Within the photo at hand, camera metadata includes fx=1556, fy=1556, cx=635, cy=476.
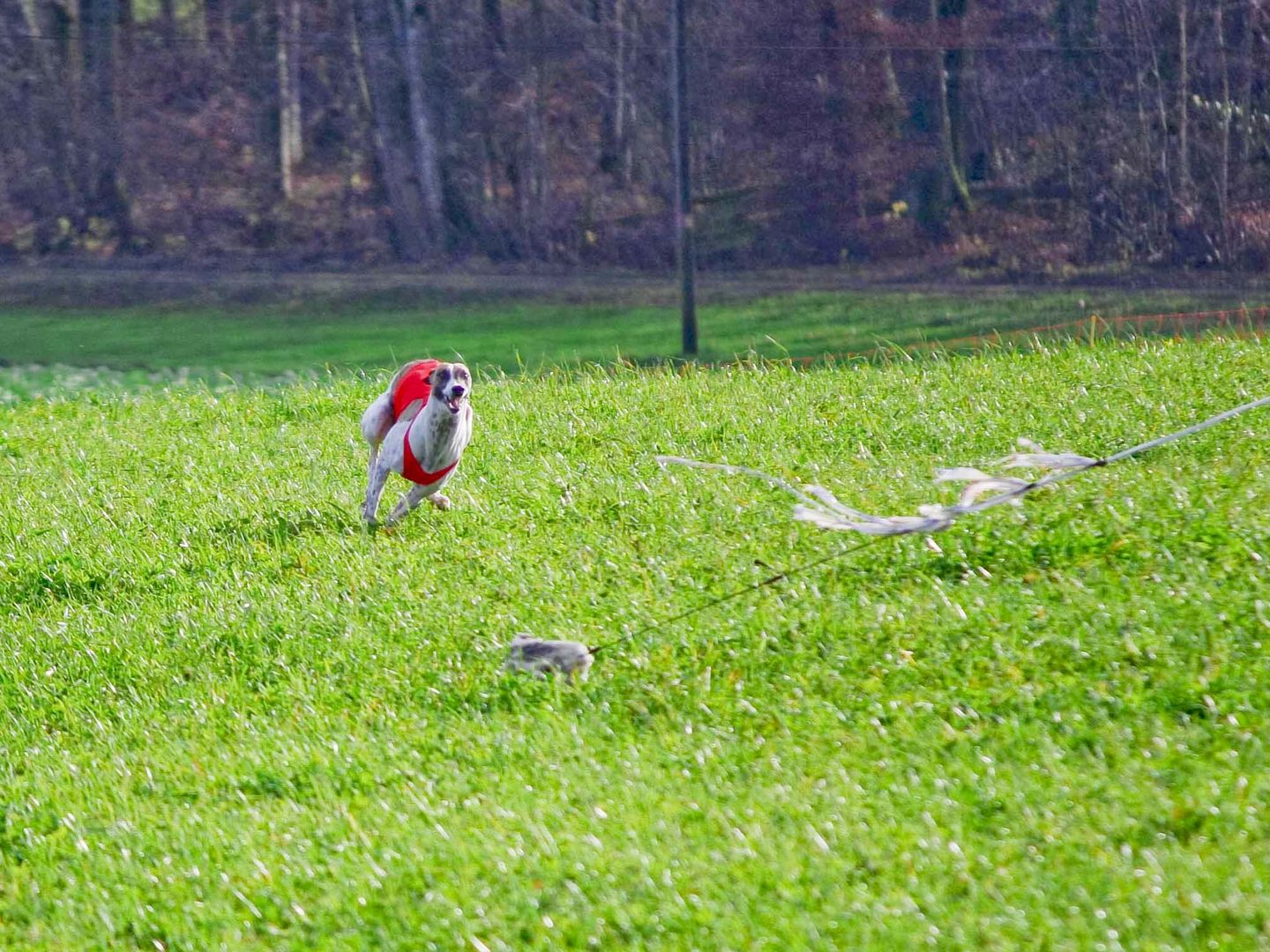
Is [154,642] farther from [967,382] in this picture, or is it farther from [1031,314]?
[1031,314]

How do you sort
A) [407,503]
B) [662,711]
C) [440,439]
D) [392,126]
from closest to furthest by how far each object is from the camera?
[662,711]
[440,439]
[407,503]
[392,126]

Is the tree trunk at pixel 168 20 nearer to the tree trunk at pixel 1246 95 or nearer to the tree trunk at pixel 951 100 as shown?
the tree trunk at pixel 951 100

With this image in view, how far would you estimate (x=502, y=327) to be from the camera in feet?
120

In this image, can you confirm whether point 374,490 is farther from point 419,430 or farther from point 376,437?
point 419,430

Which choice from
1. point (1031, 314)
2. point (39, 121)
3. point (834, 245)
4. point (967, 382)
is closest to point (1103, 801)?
point (967, 382)

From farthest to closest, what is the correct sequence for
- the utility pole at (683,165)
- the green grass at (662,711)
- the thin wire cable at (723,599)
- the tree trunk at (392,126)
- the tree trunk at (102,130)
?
the tree trunk at (102,130)
the tree trunk at (392,126)
the utility pole at (683,165)
the thin wire cable at (723,599)
the green grass at (662,711)

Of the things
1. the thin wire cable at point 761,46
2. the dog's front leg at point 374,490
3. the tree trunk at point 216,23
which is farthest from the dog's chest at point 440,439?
the tree trunk at point 216,23

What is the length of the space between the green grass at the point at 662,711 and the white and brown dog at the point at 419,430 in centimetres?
26

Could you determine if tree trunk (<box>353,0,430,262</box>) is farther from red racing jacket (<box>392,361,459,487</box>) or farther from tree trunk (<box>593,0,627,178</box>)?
red racing jacket (<box>392,361,459,487</box>)

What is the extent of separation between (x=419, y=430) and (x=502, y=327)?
90.9 feet

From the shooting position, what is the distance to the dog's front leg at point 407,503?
940cm

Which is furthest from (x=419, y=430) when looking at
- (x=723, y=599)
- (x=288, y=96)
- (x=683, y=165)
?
(x=288, y=96)

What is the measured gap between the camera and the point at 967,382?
12500mm

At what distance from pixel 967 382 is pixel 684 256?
553 inches
